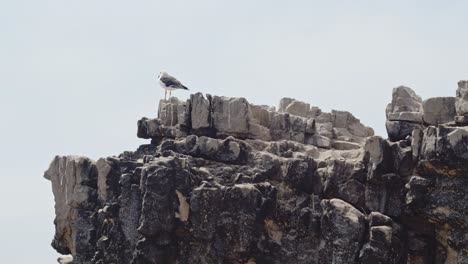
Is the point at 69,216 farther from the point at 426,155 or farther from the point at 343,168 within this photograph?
the point at 426,155

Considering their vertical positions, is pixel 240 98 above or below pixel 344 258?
above

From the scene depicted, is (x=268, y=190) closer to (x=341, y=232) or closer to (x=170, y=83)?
(x=341, y=232)

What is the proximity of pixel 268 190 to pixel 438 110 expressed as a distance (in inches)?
341

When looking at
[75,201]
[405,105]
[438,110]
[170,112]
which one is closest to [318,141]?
[405,105]

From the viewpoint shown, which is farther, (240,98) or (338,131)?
(338,131)

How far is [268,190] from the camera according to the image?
1832 inches

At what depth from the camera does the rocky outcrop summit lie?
143 feet

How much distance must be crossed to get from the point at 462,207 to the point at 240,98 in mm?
13111

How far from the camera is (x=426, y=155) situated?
43.4 m

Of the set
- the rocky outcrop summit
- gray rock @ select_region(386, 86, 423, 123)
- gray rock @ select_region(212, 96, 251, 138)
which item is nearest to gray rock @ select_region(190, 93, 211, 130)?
the rocky outcrop summit

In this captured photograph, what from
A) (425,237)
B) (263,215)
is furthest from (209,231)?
(425,237)

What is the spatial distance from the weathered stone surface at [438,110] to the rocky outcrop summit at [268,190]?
51 millimetres

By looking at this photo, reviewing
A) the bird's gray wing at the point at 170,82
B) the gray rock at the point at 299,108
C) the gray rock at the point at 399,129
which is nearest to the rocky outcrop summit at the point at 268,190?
the gray rock at the point at 399,129

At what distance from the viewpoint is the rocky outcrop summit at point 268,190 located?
4353 centimetres
